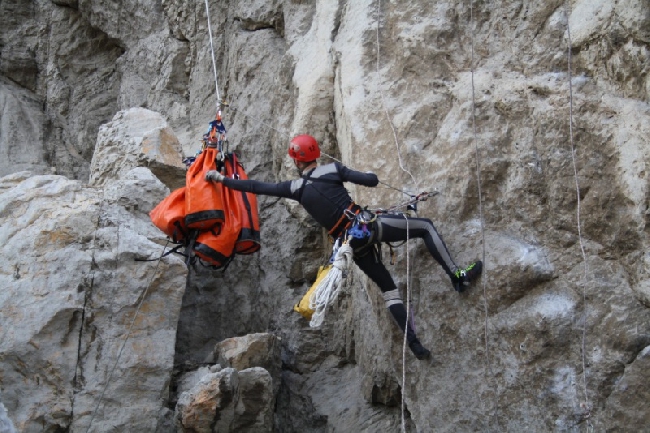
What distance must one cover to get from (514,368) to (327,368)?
2725 millimetres

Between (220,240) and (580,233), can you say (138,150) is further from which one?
(580,233)

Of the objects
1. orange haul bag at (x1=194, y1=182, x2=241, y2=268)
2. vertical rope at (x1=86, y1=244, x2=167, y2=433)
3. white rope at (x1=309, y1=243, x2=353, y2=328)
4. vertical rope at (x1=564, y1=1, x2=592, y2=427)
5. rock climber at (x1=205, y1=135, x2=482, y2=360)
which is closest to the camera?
vertical rope at (x1=564, y1=1, x2=592, y2=427)

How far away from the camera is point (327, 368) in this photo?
27.8 feet

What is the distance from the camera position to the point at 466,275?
6.31m

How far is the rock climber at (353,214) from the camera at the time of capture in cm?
636

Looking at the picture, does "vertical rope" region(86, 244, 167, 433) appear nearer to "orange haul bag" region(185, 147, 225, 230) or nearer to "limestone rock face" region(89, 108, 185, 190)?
"orange haul bag" region(185, 147, 225, 230)

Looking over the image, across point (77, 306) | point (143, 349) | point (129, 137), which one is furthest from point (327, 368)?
point (129, 137)

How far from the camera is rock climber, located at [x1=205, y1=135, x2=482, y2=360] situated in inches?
251

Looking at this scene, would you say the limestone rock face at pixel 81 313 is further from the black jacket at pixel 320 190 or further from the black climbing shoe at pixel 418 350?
the black climbing shoe at pixel 418 350

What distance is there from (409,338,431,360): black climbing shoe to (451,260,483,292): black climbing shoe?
555mm

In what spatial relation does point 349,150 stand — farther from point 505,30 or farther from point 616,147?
point 616,147

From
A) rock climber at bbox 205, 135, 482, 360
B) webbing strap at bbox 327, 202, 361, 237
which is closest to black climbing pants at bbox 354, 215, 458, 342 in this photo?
rock climber at bbox 205, 135, 482, 360

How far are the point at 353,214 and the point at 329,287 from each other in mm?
642

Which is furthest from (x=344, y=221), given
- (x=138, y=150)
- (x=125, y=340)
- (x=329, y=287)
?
(x=138, y=150)
